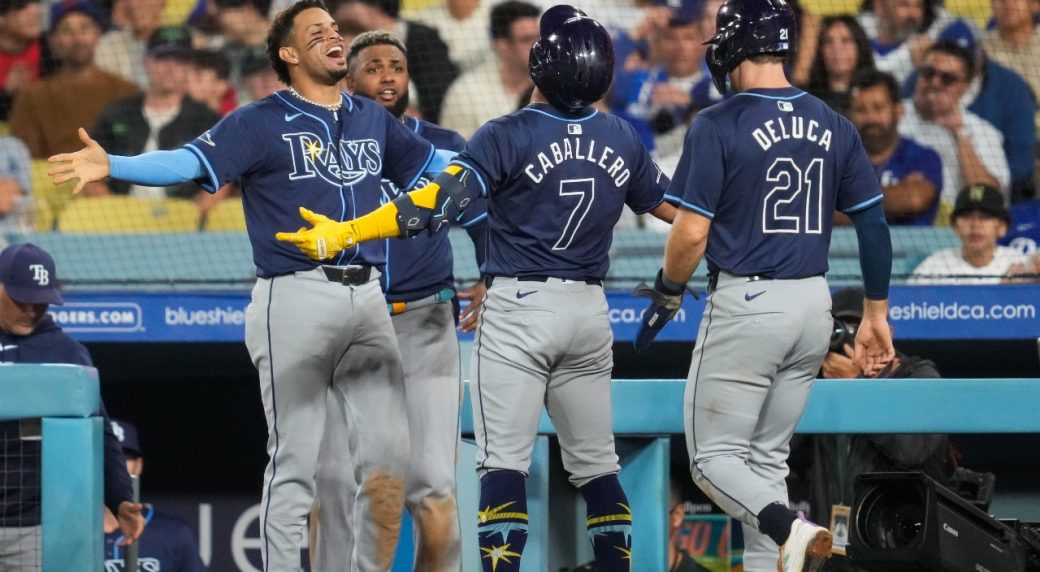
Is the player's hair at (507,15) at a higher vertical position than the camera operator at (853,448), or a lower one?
higher

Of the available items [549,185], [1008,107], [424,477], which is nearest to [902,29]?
[1008,107]

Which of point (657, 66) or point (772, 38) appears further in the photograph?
point (657, 66)

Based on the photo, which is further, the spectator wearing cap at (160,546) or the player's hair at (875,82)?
the player's hair at (875,82)

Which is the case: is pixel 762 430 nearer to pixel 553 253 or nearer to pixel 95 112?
pixel 553 253

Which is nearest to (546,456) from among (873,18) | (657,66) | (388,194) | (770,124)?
(388,194)

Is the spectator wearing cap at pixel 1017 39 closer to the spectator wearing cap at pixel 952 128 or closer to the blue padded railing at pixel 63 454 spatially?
the spectator wearing cap at pixel 952 128

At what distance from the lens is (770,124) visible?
338 centimetres

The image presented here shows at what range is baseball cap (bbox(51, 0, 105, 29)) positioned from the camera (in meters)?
7.50

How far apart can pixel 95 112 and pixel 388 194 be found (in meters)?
3.71

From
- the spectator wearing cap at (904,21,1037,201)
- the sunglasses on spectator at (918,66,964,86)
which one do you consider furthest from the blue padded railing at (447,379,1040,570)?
the sunglasses on spectator at (918,66,964,86)

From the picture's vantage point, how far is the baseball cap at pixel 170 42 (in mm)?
7309

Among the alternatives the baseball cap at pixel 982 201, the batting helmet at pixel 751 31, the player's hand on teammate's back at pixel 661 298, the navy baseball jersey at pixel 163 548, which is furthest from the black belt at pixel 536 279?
the baseball cap at pixel 982 201

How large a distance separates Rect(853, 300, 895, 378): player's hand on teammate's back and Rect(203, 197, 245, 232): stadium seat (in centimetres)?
402

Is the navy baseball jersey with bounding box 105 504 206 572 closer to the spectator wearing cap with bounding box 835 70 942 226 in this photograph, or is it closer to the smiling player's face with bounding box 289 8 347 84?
the smiling player's face with bounding box 289 8 347 84
